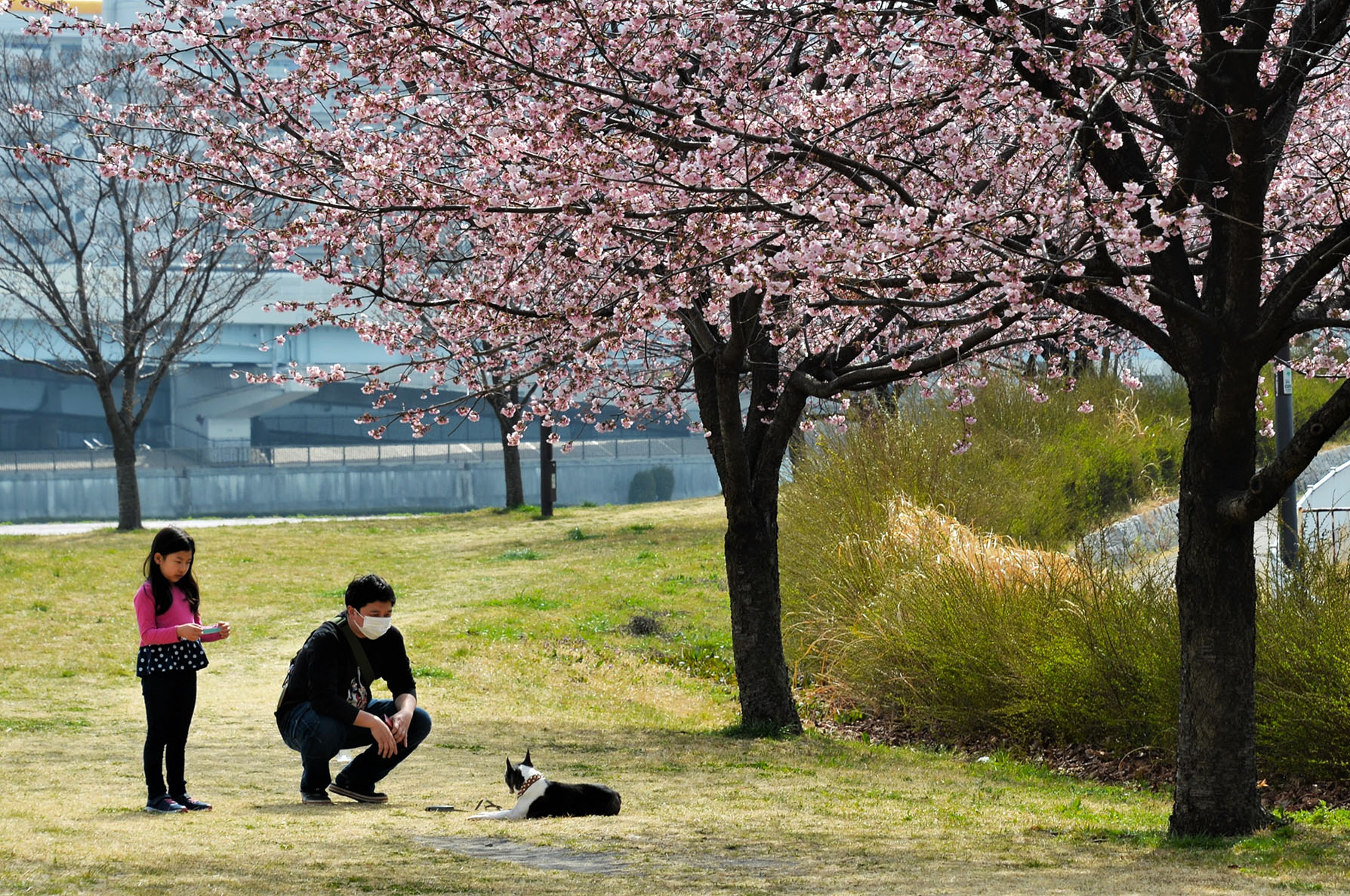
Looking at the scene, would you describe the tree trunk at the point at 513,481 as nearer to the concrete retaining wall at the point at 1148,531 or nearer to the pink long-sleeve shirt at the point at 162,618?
the concrete retaining wall at the point at 1148,531

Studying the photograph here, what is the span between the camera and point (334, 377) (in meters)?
9.39

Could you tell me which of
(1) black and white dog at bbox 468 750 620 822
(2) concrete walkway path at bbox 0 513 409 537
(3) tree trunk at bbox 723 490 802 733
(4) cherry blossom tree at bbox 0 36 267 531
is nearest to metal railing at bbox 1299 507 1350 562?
(3) tree trunk at bbox 723 490 802 733

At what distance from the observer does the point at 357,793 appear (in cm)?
697

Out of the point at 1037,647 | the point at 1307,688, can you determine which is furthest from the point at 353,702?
the point at 1307,688

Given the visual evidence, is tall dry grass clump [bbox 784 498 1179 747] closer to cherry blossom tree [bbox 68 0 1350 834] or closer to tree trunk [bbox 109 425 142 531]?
cherry blossom tree [bbox 68 0 1350 834]

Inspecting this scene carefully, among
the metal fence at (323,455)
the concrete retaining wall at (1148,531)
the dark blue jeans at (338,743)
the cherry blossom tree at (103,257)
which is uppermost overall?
the cherry blossom tree at (103,257)

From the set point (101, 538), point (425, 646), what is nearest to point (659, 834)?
point (425, 646)

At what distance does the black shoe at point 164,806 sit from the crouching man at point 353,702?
24.0 inches

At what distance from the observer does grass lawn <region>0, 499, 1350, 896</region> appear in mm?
5336

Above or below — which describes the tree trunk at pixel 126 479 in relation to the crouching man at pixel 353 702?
above

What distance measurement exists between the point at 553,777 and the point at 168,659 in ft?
8.89

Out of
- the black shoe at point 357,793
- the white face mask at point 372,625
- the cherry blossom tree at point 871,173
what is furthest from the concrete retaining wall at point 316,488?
the white face mask at point 372,625

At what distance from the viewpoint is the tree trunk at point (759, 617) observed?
10703 millimetres

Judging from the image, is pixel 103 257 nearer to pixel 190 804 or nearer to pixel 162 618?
pixel 162 618
